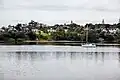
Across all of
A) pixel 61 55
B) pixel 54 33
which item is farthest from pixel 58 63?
pixel 54 33

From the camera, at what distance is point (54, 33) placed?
3744mm

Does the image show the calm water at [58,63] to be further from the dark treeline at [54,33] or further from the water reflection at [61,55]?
the dark treeline at [54,33]

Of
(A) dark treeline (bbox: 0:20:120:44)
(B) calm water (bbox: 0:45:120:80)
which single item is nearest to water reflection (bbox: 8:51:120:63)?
(B) calm water (bbox: 0:45:120:80)

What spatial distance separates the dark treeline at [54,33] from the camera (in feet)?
12.2

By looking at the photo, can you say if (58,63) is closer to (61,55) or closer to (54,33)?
(61,55)

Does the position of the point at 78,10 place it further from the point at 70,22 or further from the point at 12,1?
the point at 12,1

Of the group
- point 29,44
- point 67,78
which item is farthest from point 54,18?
point 67,78

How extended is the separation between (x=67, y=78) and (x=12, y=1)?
1038 mm

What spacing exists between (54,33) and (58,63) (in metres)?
0.65

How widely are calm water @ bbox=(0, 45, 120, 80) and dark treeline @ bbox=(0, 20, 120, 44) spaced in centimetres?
18

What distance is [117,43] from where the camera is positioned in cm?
392

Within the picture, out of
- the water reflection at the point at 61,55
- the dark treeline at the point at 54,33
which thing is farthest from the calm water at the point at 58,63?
the dark treeline at the point at 54,33

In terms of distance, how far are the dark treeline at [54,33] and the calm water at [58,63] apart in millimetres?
185

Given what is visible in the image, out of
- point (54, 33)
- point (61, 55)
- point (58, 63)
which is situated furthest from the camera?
point (61, 55)
